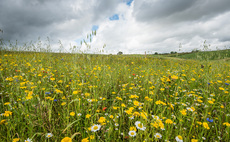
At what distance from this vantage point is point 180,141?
3.96 ft

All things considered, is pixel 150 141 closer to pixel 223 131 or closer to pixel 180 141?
pixel 180 141

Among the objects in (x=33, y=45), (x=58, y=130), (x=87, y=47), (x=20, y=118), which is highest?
(x=33, y=45)

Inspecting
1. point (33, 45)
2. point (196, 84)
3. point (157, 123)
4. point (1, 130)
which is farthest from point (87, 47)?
point (33, 45)

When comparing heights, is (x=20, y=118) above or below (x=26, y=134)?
above

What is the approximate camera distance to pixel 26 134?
4.97 feet

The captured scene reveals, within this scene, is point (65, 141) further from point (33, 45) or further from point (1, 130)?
point (33, 45)

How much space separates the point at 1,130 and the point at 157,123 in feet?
6.65

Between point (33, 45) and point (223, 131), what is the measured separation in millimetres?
8002

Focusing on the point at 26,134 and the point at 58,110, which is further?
the point at 58,110

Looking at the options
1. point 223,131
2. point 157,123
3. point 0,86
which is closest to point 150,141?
point 157,123

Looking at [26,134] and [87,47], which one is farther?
[87,47]

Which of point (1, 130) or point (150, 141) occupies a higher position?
point (1, 130)

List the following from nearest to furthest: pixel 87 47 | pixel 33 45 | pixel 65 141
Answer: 1. pixel 65 141
2. pixel 87 47
3. pixel 33 45

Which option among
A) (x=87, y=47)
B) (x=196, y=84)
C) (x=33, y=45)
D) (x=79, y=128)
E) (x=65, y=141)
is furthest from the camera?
(x=33, y=45)
